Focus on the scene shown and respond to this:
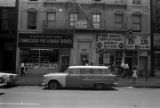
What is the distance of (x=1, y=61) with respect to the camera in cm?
2623

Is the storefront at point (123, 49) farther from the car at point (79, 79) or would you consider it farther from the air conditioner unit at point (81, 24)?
the car at point (79, 79)

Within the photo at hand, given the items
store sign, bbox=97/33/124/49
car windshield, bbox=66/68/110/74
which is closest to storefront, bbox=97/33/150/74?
store sign, bbox=97/33/124/49

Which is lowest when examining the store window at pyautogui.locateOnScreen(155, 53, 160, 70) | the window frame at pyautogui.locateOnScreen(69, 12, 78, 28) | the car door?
the car door

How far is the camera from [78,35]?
84.1ft

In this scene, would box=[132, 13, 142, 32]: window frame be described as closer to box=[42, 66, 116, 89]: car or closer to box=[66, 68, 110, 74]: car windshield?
box=[66, 68, 110, 74]: car windshield

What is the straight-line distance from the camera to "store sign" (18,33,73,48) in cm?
2542

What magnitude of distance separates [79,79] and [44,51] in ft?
33.5

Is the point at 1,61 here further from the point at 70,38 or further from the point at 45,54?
the point at 70,38

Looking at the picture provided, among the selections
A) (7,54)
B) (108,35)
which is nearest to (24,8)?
(7,54)

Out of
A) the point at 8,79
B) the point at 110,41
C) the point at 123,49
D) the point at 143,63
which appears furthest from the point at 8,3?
the point at 143,63

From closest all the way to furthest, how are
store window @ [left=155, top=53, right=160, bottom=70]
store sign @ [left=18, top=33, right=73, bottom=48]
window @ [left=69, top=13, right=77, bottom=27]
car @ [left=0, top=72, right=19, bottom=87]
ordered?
→ car @ [left=0, top=72, right=19, bottom=87]
store sign @ [left=18, top=33, right=73, bottom=48]
window @ [left=69, top=13, right=77, bottom=27]
store window @ [left=155, top=53, right=160, bottom=70]

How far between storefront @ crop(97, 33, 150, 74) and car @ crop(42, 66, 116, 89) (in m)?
9.27

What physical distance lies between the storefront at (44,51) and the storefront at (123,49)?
A: 11.7 feet

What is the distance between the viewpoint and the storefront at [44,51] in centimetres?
2545
